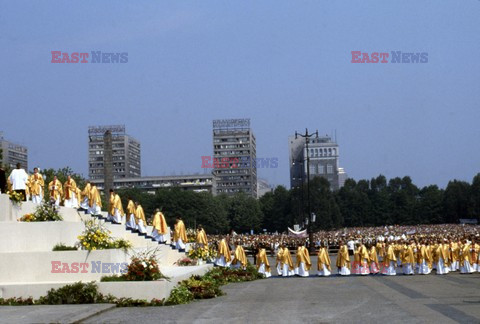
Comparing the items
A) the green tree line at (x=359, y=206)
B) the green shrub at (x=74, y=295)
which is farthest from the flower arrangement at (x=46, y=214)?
the green tree line at (x=359, y=206)

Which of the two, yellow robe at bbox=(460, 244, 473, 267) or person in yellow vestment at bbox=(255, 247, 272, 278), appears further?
person in yellow vestment at bbox=(255, 247, 272, 278)

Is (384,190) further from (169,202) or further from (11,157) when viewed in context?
(11,157)

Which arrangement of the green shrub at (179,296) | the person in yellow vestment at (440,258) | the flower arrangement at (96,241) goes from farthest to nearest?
the person in yellow vestment at (440,258) → the flower arrangement at (96,241) → the green shrub at (179,296)

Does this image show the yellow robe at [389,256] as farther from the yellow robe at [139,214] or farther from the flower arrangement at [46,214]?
the flower arrangement at [46,214]

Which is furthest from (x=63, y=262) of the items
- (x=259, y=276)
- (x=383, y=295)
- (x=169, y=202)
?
(x=169, y=202)

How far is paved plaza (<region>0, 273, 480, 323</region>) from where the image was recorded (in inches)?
603

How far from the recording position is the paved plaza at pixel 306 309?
15305 mm

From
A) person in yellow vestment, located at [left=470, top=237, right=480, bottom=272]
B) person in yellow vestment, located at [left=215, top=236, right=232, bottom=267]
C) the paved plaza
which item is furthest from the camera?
person in yellow vestment, located at [left=215, top=236, right=232, bottom=267]

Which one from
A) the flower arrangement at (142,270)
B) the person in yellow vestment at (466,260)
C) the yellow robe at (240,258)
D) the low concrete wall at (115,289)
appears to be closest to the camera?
the low concrete wall at (115,289)

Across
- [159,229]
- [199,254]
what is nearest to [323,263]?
[199,254]

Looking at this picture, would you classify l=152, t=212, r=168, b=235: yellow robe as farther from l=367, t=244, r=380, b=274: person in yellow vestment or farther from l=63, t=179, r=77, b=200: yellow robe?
l=367, t=244, r=380, b=274: person in yellow vestment

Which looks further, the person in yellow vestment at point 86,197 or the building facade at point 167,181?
the building facade at point 167,181

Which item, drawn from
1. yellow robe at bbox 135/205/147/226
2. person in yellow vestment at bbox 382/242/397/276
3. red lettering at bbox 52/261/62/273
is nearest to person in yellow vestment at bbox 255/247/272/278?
person in yellow vestment at bbox 382/242/397/276

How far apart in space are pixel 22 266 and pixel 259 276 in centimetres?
1401
